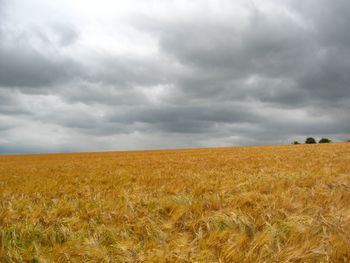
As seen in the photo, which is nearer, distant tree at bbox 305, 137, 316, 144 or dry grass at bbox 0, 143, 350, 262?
dry grass at bbox 0, 143, 350, 262

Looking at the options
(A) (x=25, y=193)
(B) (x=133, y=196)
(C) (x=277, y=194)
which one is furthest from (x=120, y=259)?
(A) (x=25, y=193)

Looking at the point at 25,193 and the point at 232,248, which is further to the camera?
the point at 25,193

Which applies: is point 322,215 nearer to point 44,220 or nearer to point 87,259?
point 87,259

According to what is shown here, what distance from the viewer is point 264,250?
3387 mm

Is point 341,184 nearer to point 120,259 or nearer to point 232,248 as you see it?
point 232,248

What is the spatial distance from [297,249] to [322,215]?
1442 mm

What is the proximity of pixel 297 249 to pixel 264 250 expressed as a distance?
0.36 m

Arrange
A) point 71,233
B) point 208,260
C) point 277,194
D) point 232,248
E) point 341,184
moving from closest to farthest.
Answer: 1. point 208,260
2. point 232,248
3. point 71,233
4. point 277,194
5. point 341,184

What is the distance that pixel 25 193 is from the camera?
25.8 ft

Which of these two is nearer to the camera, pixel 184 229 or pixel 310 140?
pixel 184 229

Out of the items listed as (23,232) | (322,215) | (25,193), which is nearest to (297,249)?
(322,215)

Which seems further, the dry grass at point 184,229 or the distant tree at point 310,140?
the distant tree at point 310,140

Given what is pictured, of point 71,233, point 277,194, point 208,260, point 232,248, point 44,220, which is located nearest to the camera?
point 208,260

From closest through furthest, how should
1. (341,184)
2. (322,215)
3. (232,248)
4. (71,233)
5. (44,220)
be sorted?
(232,248)
(71,233)
(322,215)
(44,220)
(341,184)
